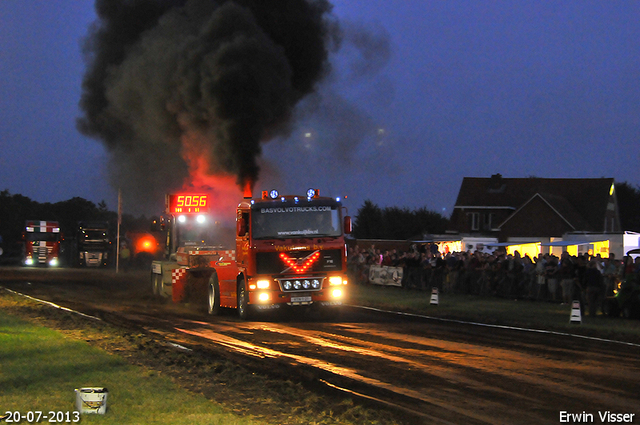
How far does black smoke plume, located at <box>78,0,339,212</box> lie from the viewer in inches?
948

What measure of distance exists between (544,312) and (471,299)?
3.98 metres

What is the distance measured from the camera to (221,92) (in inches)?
955

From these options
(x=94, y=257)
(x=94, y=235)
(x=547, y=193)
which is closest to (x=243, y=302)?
(x=94, y=235)

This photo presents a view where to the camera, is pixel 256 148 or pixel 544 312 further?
pixel 256 148

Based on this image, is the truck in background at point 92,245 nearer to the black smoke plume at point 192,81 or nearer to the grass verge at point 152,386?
the black smoke plume at point 192,81

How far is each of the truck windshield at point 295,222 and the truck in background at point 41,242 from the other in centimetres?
3722

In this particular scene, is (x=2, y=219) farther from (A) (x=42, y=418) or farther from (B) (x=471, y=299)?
(A) (x=42, y=418)

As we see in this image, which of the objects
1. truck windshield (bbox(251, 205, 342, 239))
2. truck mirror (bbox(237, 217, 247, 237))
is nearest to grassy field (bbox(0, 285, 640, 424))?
truck mirror (bbox(237, 217, 247, 237))

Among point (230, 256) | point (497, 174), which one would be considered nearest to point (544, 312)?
point (230, 256)

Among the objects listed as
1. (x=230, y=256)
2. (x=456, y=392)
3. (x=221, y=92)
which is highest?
(x=221, y=92)

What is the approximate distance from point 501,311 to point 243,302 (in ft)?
21.7

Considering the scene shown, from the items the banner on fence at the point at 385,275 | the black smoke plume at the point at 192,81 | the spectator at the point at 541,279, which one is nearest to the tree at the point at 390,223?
the black smoke plume at the point at 192,81

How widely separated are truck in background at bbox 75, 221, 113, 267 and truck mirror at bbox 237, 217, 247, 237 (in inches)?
1304

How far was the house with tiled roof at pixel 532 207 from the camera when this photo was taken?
175 feet
